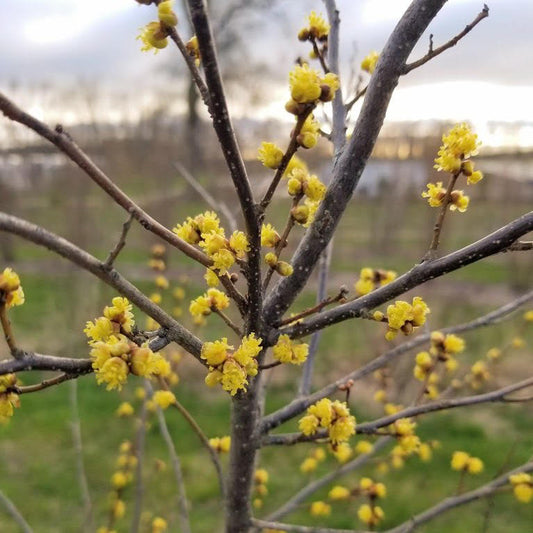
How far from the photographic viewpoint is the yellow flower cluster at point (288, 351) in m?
0.86

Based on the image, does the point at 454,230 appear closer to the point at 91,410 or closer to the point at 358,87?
the point at 91,410

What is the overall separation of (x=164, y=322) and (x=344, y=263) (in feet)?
24.5

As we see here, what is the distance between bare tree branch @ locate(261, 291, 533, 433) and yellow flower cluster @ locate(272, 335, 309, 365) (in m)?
0.19

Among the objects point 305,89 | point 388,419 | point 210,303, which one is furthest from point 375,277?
point 305,89

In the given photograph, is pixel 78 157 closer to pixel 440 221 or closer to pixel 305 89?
pixel 305 89

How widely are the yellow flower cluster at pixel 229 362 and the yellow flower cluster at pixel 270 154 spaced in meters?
0.24

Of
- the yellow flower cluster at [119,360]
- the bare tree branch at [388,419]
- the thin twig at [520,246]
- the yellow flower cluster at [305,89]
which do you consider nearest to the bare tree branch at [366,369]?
the bare tree branch at [388,419]

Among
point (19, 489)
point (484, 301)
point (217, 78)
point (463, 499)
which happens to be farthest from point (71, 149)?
point (484, 301)

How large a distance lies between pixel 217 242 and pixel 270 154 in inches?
5.6

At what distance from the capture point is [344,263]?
318 inches

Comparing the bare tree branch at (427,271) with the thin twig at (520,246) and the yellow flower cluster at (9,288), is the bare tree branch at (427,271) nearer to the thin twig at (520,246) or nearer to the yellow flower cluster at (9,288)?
the thin twig at (520,246)

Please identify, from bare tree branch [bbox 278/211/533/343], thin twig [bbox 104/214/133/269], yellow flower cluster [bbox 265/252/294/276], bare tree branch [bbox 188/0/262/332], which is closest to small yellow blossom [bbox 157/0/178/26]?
bare tree branch [bbox 188/0/262/332]

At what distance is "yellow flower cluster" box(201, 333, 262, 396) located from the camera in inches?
29.0

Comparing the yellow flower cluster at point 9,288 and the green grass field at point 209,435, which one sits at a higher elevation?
the yellow flower cluster at point 9,288
